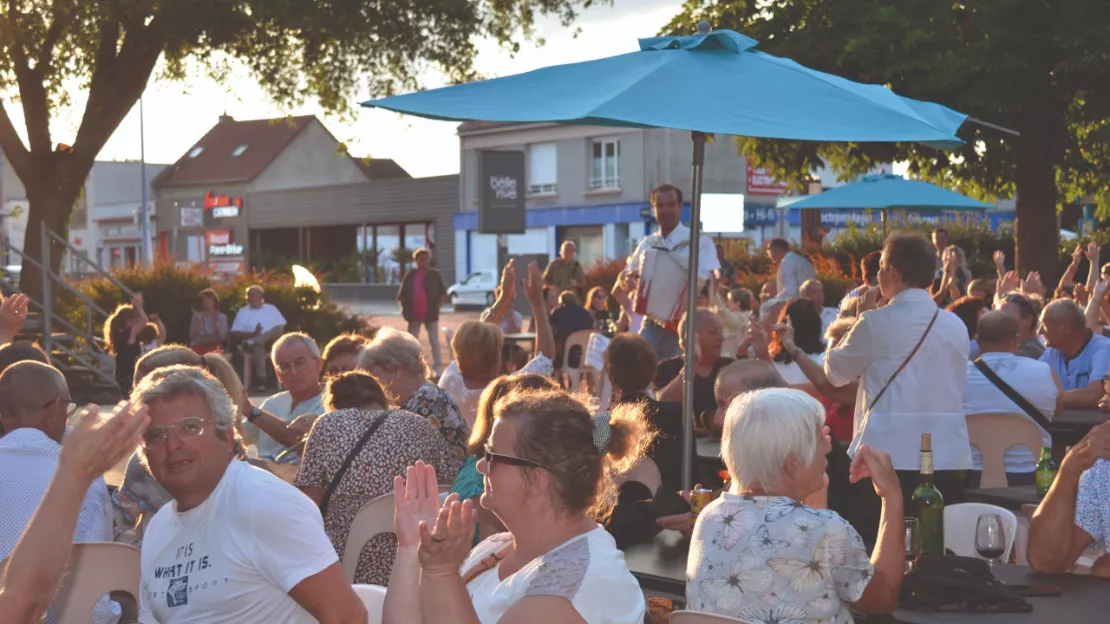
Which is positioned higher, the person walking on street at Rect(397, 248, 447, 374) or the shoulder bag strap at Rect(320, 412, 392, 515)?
the shoulder bag strap at Rect(320, 412, 392, 515)

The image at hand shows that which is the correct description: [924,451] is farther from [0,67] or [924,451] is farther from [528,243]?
[528,243]

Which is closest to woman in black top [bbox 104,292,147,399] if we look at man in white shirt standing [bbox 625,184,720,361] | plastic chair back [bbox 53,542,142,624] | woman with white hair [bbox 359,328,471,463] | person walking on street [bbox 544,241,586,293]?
person walking on street [bbox 544,241,586,293]

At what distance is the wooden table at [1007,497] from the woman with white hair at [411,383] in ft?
7.52

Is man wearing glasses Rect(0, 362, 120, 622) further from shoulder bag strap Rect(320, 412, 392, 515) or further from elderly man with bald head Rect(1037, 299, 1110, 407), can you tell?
elderly man with bald head Rect(1037, 299, 1110, 407)

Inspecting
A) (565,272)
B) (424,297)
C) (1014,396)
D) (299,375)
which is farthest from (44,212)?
(1014,396)

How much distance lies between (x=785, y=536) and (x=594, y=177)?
48.7 m

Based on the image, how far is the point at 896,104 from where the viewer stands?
19.1 feet

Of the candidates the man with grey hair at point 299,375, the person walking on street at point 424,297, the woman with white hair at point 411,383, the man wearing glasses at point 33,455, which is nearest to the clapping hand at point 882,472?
the man wearing glasses at point 33,455

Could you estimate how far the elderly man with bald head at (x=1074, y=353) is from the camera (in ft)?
26.8

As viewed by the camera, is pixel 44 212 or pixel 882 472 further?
pixel 44 212

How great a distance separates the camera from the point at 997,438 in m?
7.19

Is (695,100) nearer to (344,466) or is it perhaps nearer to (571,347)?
(344,466)

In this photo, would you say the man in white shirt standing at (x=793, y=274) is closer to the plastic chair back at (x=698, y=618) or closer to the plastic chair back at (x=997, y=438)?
the plastic chair back at (x=997, y=438)

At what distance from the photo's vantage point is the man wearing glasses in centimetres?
452
